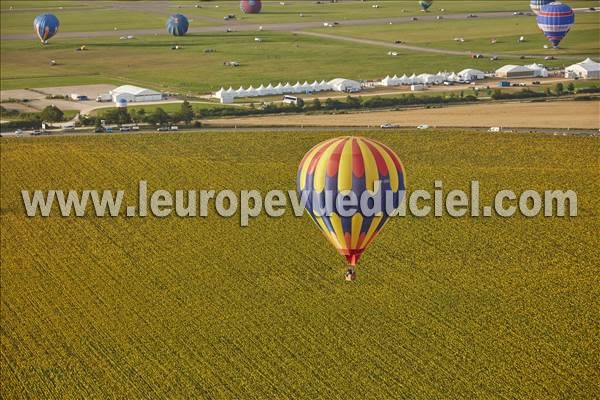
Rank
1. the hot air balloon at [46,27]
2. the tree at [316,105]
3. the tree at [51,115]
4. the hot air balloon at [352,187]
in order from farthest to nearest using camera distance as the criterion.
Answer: the hot air balloon at [46,27]
the tree at [316,105]
the tree at [51,115]
the hot air balloon at [352,187]

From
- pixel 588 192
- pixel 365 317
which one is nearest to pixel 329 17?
pixel 588 192

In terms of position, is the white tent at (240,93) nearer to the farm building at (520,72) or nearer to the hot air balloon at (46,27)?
the farm building at (520,72)

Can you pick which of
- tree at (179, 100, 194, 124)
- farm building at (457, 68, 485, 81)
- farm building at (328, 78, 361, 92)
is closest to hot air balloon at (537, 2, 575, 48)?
farm building at (457, 68, 485, 81)

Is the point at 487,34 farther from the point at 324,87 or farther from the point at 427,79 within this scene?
the point at 324,87

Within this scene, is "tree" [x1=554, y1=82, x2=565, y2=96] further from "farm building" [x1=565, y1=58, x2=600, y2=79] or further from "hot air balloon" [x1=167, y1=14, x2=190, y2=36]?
"hot air balloon" [x1=167, y1=14, x2=190, y2=36]

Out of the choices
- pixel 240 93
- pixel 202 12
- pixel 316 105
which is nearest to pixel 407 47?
pixel 240 93

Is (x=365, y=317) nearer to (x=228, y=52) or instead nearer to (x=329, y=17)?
(x=228, y=52)

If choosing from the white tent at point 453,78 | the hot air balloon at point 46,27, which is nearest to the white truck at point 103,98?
the white tent at point 453,78
